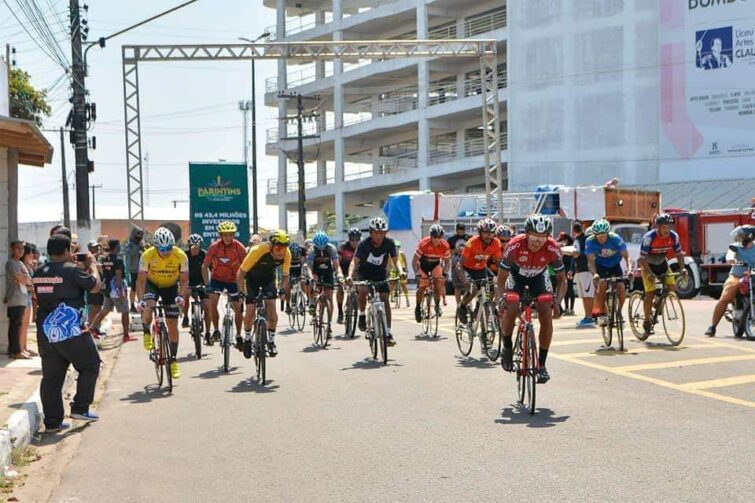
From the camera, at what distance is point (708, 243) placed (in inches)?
1055

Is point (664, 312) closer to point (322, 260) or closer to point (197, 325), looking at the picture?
point (322, 260)

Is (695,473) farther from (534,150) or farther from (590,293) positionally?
(534,150)

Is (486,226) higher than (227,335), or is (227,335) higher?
(486,226)

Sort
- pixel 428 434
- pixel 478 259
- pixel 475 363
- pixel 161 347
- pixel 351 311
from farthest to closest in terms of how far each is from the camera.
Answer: pixel 351 311 < pixel 478 259 < pixel 475 363 < pixel 161 347 < pixel 428 434

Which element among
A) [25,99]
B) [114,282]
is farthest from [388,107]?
[114,282]

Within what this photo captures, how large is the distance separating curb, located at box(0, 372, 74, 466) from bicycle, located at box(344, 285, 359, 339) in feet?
21.7

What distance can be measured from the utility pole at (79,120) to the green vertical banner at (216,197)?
6.53 m

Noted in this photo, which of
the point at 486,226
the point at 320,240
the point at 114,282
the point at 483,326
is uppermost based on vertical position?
the point at 486,226

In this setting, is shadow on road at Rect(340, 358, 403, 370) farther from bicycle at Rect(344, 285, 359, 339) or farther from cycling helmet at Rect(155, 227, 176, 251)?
cycling helmet at Rect(155, 227, 176, 251)

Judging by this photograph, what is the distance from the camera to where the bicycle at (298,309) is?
766 inches

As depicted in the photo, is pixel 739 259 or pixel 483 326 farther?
pixel 739 259

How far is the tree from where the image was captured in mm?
33094

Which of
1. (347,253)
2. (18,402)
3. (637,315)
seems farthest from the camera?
(347,253)

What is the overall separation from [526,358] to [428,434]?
1454 millimetres
